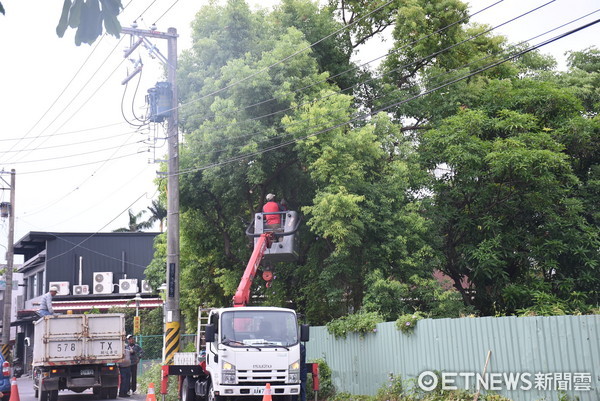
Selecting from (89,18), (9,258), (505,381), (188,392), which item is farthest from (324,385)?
(9,258)

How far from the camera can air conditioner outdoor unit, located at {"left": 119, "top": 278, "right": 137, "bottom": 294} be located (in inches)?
2151

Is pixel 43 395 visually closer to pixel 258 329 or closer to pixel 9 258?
pixel 258 329

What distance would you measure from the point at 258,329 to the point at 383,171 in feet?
33.3

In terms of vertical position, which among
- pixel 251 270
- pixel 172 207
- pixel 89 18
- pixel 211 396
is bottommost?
pixel 211 396

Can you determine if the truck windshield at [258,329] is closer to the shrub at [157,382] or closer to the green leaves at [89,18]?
the shrub at [157,382]

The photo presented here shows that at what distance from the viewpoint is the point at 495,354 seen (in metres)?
14.1

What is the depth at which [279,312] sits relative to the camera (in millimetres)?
16000

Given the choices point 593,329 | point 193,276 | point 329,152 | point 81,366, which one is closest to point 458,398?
point 593,329

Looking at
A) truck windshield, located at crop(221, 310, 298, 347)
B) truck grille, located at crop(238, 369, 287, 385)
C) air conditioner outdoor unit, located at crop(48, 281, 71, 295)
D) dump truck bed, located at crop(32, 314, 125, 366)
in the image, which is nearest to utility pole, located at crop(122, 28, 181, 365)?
dump truck bed, located at crop(32, 314, 125, 366)

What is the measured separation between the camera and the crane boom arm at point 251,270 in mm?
19109

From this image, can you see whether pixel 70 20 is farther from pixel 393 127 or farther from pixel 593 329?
pixel 393 127

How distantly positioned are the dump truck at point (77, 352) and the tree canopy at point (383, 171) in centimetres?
638

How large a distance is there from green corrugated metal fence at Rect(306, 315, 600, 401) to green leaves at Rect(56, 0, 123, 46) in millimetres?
10114

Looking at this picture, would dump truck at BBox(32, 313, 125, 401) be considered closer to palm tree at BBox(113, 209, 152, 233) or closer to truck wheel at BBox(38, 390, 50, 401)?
truck wheel at BBox(38, 390, 50, 401)
